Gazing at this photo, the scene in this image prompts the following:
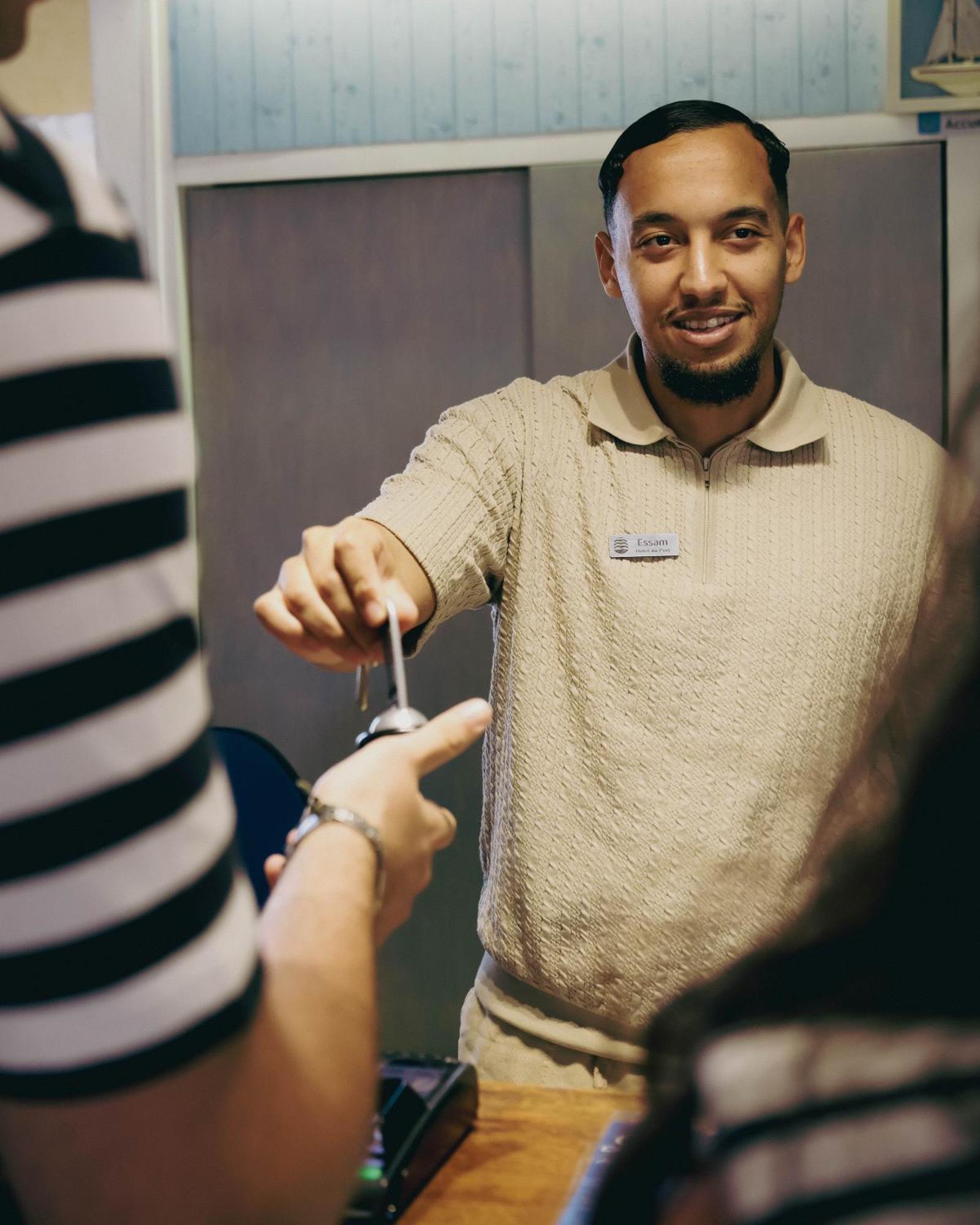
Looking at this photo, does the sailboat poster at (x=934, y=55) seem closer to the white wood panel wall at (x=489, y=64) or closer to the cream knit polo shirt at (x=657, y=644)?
the white wood panel wall at (x=489, y=64)

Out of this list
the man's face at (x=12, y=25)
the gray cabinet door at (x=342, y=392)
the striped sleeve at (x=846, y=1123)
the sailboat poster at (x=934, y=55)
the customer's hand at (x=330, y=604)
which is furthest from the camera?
the gray cabinet door at (x=342, y=392)

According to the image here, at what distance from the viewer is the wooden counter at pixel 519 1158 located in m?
0.93

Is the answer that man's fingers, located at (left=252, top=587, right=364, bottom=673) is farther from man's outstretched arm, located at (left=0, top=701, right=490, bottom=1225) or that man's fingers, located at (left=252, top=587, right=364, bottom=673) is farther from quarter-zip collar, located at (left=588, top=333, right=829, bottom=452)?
quarter-zip collar, located at (left=588, top=333, right=829, bottom=452)

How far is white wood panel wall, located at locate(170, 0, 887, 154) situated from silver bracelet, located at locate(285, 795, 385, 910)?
2379 mm

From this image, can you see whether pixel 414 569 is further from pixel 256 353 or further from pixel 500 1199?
pixel 256 353

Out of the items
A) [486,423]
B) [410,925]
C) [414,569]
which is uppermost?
[486,423]

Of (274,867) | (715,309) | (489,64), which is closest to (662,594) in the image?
(715,309)

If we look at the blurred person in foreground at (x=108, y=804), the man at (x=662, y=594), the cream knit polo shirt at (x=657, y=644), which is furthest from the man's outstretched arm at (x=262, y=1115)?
the cream knit polo shirt at (x=657, y=644)

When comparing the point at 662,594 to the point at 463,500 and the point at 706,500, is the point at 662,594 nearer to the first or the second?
the point at 706,500

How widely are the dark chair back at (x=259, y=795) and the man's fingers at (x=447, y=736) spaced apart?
1515 millimetres

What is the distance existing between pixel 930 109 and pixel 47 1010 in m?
2.78

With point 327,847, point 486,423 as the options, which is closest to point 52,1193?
point 327,847

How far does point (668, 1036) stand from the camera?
1.66 feet

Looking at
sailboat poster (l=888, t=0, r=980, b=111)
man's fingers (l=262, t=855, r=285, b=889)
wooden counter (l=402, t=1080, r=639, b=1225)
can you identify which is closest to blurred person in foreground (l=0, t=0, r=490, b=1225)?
man's fingers (l=262, t=855, r=285, b=889)
